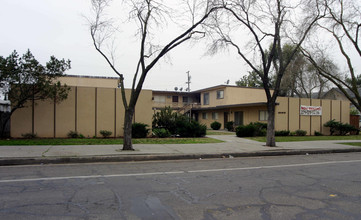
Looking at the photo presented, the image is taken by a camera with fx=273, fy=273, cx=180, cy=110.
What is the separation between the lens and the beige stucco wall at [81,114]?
16.4 m

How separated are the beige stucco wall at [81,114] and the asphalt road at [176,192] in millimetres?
8609

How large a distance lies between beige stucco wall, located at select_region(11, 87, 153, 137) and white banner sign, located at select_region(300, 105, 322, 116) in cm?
1521

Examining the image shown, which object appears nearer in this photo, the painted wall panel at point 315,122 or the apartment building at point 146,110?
the apartment building at point 146,110

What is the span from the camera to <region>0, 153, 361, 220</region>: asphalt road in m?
4.83

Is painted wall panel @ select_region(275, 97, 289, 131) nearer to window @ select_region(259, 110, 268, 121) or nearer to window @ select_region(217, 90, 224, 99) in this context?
window @ select_region(259, 110, 268, 121)

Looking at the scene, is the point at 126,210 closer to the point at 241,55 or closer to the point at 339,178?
the point at 339,178

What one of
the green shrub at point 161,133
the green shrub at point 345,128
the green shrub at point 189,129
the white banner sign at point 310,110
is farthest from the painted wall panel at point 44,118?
the green shrub at point 345,128

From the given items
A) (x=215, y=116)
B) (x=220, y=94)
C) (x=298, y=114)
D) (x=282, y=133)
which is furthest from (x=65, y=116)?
(x=220, y=94)

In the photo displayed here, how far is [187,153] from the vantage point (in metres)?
11.8

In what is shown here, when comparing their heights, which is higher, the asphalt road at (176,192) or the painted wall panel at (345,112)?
the painted wall panel at (345,112)

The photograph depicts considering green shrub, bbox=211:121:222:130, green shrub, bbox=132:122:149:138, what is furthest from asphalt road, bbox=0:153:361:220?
green shrub, bbox=211:121:222:130

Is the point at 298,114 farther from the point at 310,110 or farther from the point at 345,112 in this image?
the point at 345,112

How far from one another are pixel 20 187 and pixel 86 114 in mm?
11712

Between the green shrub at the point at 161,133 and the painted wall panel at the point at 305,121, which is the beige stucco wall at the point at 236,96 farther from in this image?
the green shrub at the point at 161,133
